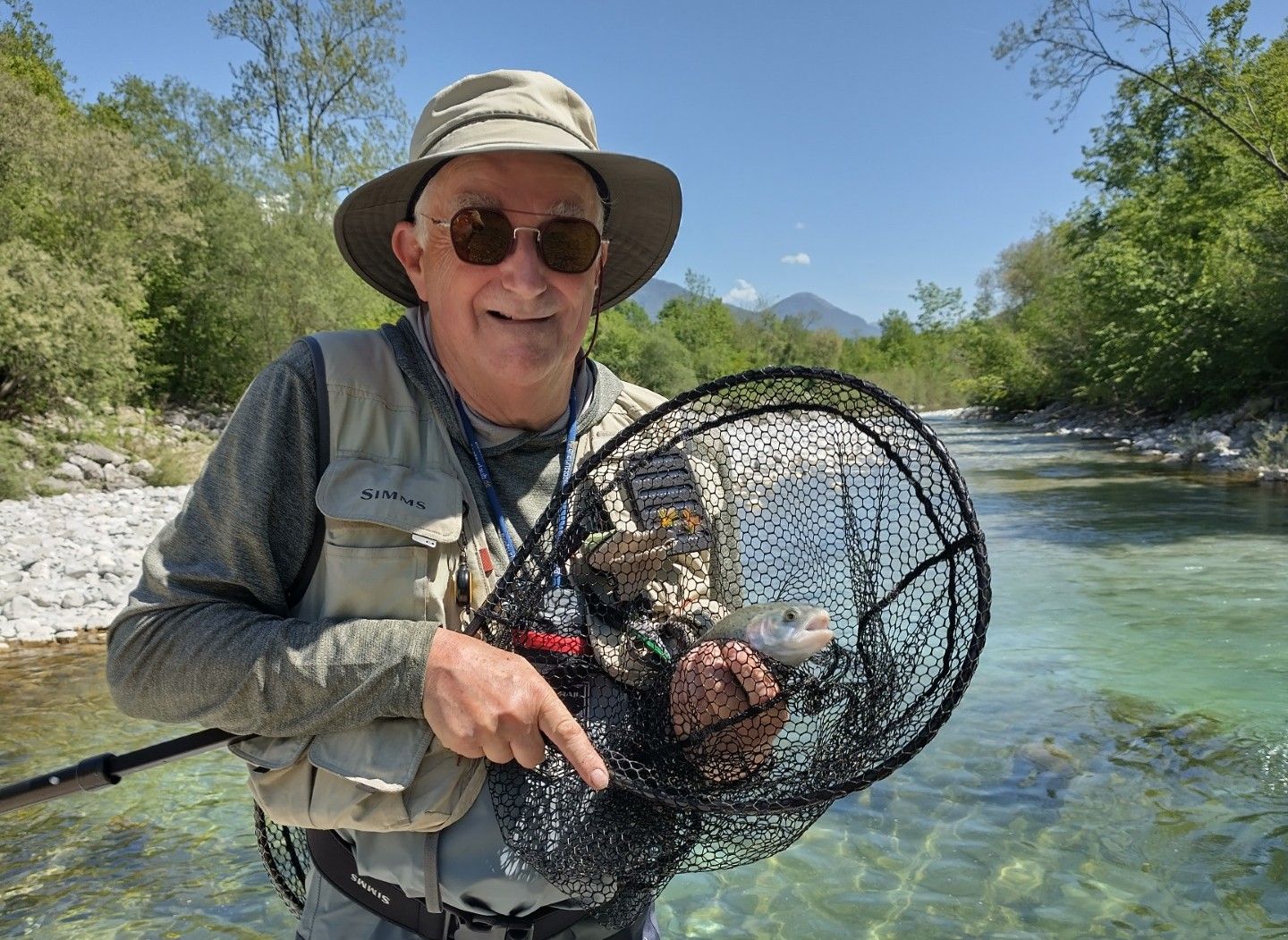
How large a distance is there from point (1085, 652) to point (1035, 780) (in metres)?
2.86

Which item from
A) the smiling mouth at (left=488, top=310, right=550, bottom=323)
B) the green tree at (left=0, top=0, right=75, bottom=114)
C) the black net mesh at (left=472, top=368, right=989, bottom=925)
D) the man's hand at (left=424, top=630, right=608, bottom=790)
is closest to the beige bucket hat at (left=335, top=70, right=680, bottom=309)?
the smiling mouth at (left=488, top=310, right=550, bottom=323)

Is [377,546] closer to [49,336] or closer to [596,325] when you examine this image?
[596,325]

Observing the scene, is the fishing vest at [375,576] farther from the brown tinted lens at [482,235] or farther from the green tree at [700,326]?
the green tree at [700,326]

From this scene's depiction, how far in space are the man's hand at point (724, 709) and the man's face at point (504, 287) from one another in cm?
65

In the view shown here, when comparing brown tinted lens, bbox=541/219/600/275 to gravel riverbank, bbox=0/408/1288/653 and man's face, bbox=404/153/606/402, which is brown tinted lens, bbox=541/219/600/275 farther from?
gravel riverbank, bbox=0/408/1288/653

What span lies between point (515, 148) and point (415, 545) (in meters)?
0.75

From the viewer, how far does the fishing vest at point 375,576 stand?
1601mm

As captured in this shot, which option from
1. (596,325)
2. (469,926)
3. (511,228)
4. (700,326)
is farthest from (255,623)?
(700,326)

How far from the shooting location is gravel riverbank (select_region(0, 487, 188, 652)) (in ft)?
27.9

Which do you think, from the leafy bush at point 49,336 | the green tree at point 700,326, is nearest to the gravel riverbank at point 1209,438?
the leafy bush at point 49,336

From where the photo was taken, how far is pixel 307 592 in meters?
1.70

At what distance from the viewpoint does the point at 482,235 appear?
1874 millimetres

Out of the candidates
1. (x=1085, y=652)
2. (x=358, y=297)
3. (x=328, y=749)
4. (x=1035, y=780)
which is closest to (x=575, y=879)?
(x=328, y=749)

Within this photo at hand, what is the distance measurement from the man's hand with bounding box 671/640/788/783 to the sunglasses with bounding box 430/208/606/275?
819mm
